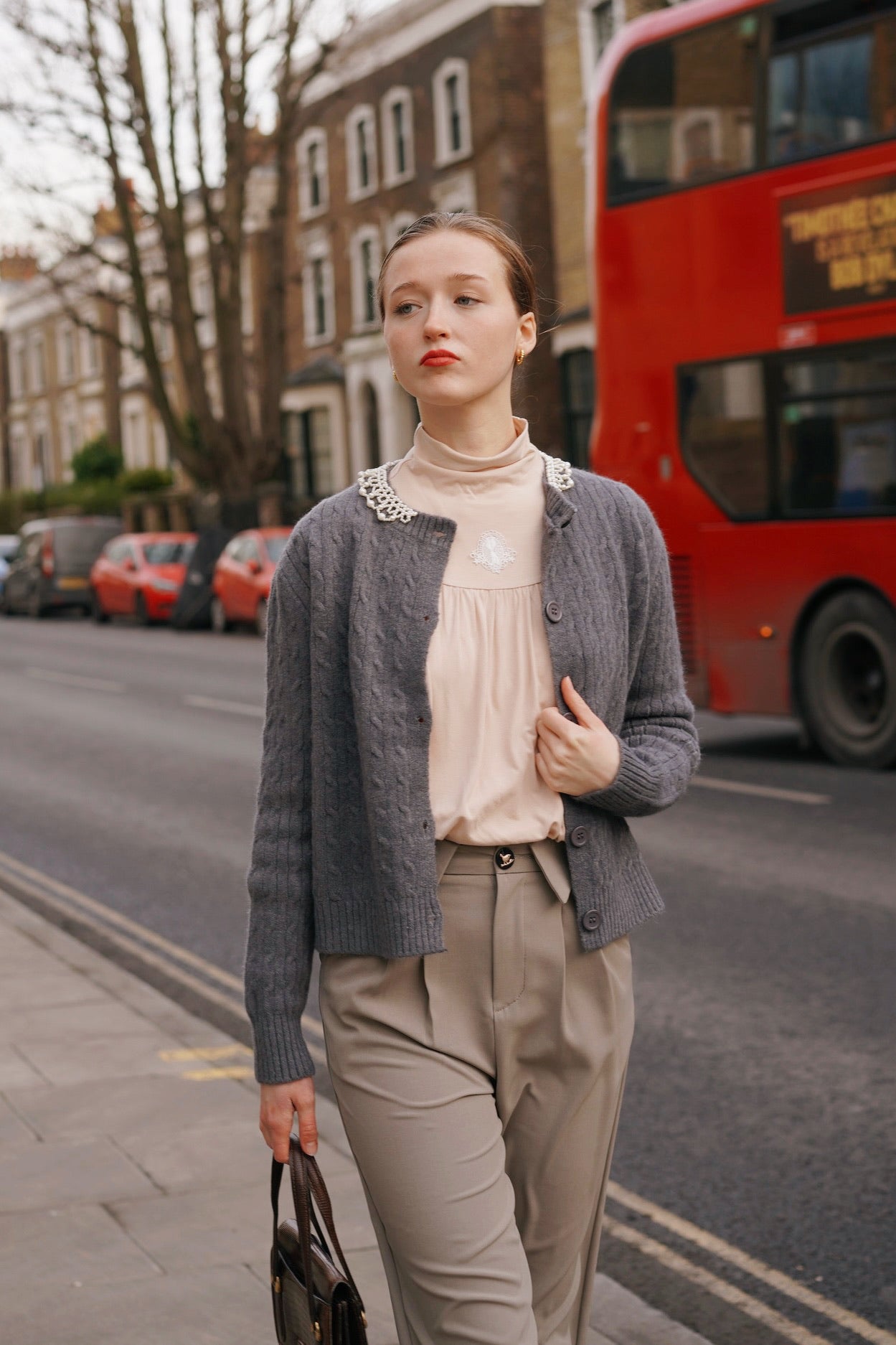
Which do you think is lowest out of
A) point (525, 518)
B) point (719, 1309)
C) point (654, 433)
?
point (719, 1309)

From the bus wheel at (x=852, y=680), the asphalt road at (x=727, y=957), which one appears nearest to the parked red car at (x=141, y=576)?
the asphalt road at (x=727, y=957)

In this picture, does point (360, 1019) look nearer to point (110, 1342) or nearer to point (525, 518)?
point (525, 518)

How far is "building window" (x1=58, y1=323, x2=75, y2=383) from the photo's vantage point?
211ft

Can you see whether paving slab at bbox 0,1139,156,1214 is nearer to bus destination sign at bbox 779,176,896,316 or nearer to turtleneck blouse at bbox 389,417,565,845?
turtleneck blouse at bbox 389,417,565,845

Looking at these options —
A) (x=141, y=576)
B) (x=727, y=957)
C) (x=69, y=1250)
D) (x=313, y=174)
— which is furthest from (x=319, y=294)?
(x=69, y=1250)

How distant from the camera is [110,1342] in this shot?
3.38m

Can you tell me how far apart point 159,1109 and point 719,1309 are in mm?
1653

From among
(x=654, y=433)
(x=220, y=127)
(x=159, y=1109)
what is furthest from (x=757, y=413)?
(x=220, y=127)

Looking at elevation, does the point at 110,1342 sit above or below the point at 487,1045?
below

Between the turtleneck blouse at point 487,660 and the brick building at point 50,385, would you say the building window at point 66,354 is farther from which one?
the turtleneck blouse at point 487,660

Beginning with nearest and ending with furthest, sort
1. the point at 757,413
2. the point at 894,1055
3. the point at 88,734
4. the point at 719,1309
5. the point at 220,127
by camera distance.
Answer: the point at 719,1309 → the point at 894,1055 → the point at 757,413 → the point at 88,734 → the point at 220,127

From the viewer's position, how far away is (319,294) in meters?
42.2

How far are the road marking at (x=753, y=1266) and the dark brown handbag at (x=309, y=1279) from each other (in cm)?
159

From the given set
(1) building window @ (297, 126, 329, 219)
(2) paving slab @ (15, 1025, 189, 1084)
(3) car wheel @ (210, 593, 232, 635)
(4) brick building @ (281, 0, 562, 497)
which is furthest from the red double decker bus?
(1) building window @ (297, 126, 329, 219)
